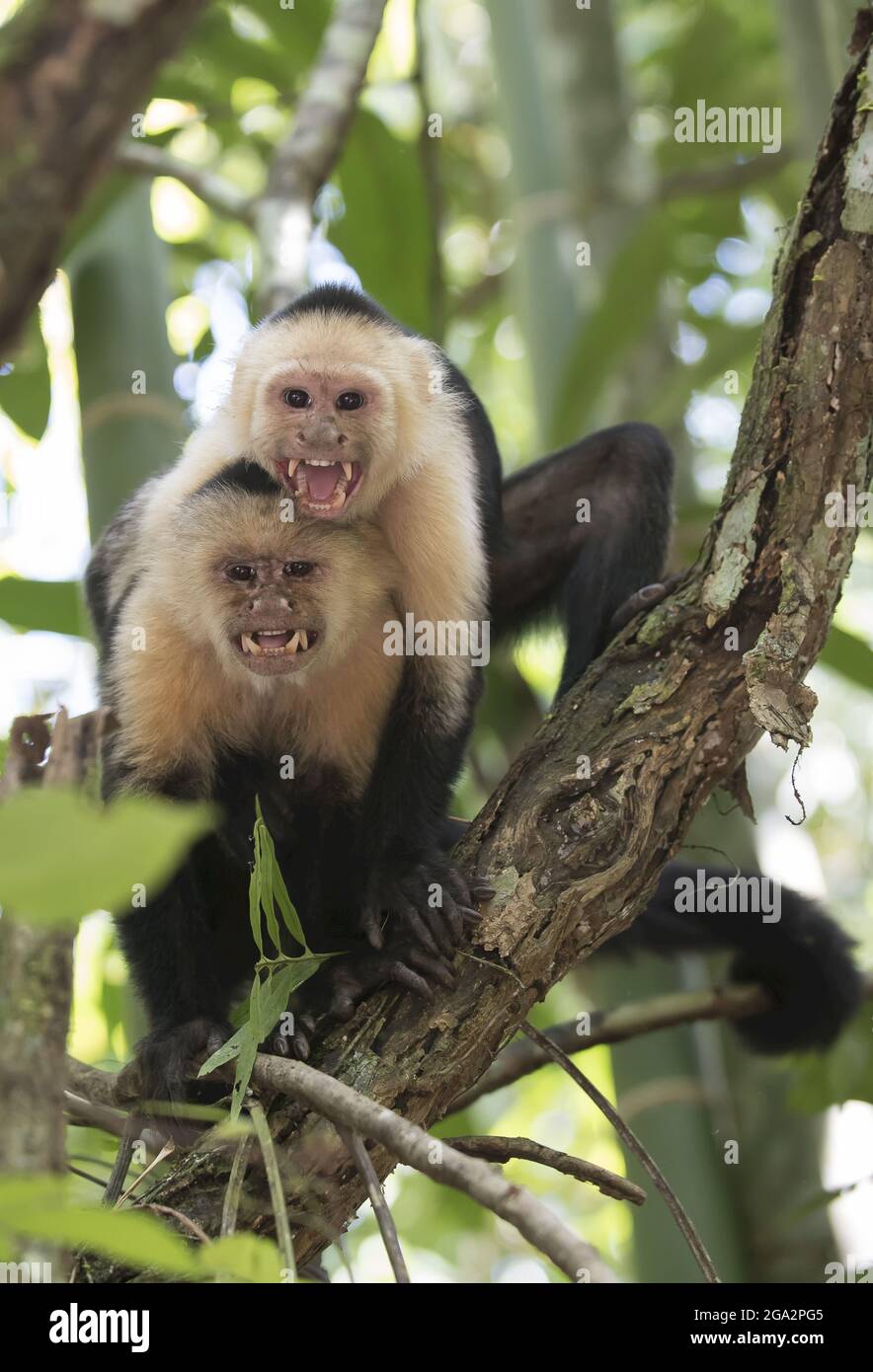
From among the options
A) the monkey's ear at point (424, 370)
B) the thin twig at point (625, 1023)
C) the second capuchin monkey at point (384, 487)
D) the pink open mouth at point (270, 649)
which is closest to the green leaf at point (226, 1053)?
the second capuchin monkey at point (384, 487)

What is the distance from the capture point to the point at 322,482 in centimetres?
410

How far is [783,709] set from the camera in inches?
121

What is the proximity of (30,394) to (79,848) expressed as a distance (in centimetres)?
474

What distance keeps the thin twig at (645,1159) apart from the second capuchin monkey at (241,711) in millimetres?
833

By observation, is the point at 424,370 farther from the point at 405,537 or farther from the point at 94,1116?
the point at 94,1116

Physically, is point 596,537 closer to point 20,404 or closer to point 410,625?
point 410,625

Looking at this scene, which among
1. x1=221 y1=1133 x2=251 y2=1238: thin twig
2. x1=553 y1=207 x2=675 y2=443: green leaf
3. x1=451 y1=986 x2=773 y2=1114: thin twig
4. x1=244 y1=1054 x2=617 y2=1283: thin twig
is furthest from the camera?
x1=553 y1=207 x2=675 y2=443: green leaf

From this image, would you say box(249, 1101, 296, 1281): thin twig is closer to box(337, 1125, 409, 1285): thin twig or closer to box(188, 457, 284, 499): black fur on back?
box(337, 1125, 409, 1285): thin twig

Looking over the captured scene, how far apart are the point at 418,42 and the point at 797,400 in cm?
332

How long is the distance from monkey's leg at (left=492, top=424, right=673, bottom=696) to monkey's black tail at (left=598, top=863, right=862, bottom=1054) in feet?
2.84

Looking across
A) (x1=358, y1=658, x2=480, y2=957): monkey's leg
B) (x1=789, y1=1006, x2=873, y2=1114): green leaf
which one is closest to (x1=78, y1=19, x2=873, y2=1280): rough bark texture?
(x1=358, y1=658, x2=480, y2=957): monkey's leg

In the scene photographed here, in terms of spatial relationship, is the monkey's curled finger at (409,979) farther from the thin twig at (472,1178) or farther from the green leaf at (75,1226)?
the green leaf at (75,1226)

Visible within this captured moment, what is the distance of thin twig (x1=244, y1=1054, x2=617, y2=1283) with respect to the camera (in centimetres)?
163
